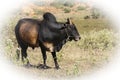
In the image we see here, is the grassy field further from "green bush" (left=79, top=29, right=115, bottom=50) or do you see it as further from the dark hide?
the dark hide

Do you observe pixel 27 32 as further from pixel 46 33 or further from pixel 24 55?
pixel 24 55

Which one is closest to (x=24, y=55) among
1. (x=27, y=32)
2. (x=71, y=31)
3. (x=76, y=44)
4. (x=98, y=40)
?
(x=27, y=32)

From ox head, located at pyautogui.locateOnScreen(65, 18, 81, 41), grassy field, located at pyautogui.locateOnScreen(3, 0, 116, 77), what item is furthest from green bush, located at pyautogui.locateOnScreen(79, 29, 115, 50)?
ox head, located at pyautogui.locateOnScreen(65, 18, 81, 41)

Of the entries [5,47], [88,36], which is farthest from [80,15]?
[5,47]

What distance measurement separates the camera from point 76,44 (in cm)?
1659

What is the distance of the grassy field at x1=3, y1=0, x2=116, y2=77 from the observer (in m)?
16.1

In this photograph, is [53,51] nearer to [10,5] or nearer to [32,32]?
[32,32]

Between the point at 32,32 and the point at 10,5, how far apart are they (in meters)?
1.51

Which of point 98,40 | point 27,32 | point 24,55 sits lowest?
point 24,55

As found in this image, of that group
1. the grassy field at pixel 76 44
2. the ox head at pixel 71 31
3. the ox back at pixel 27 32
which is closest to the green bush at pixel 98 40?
the grassy field at pixel 76 44

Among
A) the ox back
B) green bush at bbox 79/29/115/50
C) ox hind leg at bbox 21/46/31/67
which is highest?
the ox back

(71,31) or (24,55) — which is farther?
(24,55)

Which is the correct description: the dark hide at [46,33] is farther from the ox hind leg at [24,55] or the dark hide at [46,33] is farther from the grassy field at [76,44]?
the grassy field at [76,44]

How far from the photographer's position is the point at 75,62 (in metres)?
16.3
